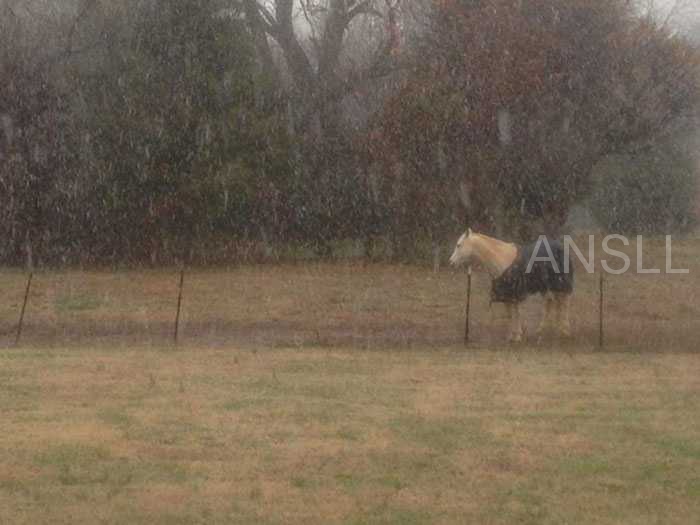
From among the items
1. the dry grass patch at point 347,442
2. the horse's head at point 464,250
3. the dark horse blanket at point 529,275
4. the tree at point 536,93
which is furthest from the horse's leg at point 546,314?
the tree at point 536,93

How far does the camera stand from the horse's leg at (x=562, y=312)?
20922 millimetres

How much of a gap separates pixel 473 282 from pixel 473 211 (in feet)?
11.5

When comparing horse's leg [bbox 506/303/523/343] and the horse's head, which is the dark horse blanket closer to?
horse's leg [bbox 506/303/523/343]

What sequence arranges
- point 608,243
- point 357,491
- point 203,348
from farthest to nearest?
1. point 608,243
2. point 203,348
3. point 357,491

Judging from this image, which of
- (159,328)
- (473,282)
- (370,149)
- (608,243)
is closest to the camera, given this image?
(159,328)

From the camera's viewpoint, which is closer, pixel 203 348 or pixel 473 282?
pixel 203 348

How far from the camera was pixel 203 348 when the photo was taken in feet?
63.2

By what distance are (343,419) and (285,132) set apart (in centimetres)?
2027

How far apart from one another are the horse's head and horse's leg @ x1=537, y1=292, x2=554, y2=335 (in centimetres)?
140

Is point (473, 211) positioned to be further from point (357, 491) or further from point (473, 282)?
point (357, 491)

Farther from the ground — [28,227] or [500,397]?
[28,227]

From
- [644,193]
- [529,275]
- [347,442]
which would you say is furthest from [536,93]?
[347,442]

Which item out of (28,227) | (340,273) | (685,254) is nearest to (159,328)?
(340,273)

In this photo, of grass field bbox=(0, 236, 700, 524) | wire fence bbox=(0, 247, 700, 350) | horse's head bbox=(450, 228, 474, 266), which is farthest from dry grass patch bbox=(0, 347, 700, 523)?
horse's head bbox=(450, 228, 474, 266)
